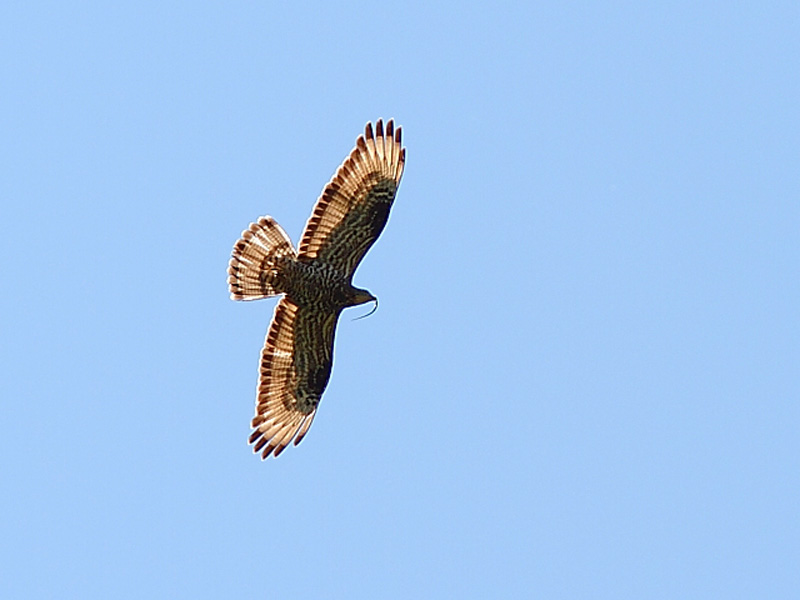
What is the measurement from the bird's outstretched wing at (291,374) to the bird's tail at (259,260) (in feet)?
1.76

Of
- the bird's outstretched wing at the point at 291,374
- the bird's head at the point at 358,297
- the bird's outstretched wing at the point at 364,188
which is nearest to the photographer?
the bird's outstretched wing at the point at 364,188

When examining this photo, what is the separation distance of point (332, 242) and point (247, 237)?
1.16 meters

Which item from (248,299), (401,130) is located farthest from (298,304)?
(401,130)

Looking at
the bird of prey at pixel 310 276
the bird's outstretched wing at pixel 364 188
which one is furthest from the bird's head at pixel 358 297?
the bird's outstretched wing at pixel 364 188

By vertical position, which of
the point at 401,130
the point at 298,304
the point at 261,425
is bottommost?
the point at 261,425

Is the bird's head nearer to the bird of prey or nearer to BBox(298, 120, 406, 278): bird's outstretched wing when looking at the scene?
the bird of prey

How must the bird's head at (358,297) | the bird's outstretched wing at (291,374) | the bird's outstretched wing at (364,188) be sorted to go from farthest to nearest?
the bird's outstretched wing at (291,374) → the bird's head at (358,297) → the bird's outstretched wing at (364,188)

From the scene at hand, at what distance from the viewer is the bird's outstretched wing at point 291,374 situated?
920 inches

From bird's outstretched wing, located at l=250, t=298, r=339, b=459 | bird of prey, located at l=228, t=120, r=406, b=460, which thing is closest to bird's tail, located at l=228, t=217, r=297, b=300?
bird of prey, located at l=228, t=120, r=406, b=460

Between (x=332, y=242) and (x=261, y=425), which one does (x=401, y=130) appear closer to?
(x=332, y=242)

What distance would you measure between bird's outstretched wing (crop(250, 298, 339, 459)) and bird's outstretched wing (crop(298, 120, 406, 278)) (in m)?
1.43

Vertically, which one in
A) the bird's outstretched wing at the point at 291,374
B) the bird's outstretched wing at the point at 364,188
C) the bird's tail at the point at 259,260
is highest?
the bird's outstretched wing at the point at 364,188

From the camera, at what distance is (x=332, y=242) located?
74.0 ft

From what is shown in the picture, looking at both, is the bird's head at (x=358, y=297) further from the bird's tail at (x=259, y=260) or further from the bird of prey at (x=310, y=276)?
the bird's tail at (x=259, y=260)
